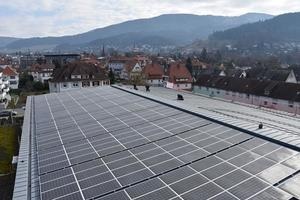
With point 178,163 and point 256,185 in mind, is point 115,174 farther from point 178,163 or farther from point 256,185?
point 256,185

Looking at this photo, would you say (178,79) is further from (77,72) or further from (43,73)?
(43,73)

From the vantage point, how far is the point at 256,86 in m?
60.3

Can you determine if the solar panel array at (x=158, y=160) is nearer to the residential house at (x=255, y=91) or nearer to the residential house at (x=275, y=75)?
the residential house at (x=255, y=91)

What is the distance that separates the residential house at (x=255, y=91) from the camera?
174ft

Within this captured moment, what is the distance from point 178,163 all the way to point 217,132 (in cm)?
464

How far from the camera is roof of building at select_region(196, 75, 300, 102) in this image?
53531 millimetres

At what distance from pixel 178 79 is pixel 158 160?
210ft

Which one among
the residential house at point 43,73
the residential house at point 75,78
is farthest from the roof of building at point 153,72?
the residential house at point 43,73

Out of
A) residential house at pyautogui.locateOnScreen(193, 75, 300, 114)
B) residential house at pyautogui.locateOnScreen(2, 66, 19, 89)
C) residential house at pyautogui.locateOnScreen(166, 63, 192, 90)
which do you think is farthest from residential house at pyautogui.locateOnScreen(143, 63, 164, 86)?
residential house at pyautogui.locateOnScreen(2, 66, 19, 89)

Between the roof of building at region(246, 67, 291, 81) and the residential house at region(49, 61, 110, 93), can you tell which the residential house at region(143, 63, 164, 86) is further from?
the roof of building at region(246, 67, 291, 81)

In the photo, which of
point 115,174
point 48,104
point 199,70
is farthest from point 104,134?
point 199,70

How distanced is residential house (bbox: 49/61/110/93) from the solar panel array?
4517 cm

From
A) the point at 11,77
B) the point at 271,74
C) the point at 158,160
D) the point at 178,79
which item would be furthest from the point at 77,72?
the point at 158,160

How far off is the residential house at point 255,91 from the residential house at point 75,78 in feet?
78.1
